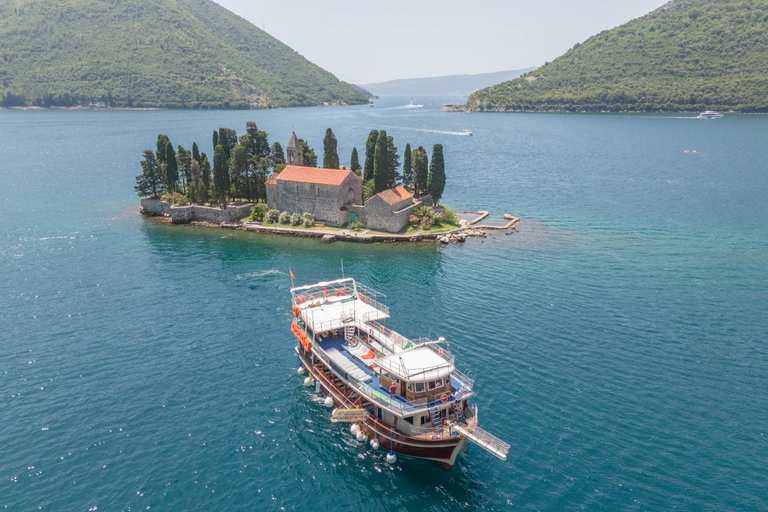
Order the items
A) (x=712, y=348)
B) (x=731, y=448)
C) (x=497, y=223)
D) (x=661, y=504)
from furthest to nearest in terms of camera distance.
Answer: (x=497, y=223) → (x=712, y=348) → (x=731, y=448) → (x=661, y=504)

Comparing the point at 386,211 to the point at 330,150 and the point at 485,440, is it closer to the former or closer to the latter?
the point at 330,150

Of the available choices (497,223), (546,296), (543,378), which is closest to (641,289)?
(546,296)

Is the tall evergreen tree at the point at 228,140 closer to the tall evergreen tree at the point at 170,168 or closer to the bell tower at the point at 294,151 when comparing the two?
the tall evergreen tree at the point at 170,168

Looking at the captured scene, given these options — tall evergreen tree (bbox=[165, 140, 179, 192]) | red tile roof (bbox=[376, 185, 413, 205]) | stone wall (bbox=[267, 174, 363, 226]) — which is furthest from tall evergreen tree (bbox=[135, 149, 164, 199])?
red tile roof (bbox=[376, 185, 413, 205])

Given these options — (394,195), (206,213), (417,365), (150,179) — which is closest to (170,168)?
(150,179)

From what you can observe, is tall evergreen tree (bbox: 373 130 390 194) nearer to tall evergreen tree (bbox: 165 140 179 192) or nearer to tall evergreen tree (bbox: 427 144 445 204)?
tall evergreen tree (bbox: 427 144 445 204)

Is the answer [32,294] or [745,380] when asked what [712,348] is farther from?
[32,294]

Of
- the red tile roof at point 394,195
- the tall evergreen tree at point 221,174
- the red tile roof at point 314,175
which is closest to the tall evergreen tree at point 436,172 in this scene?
the red tile roof at point 394,195
